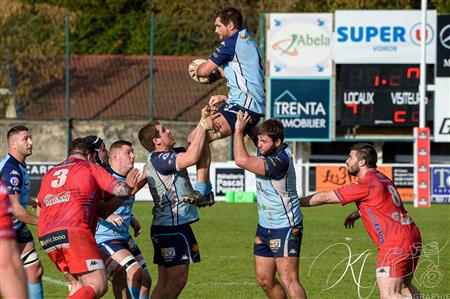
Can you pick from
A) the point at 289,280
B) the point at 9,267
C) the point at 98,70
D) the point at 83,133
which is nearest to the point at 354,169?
the point at 289,280

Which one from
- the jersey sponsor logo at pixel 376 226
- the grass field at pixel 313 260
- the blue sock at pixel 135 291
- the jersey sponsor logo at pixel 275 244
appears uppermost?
the jersey sponsor logo at pixel 376 226

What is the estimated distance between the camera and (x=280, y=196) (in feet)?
37.5

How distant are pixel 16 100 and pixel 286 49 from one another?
38.3 feet

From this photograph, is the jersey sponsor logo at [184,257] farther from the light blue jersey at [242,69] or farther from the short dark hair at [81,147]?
the light blue jersey at [242,69]

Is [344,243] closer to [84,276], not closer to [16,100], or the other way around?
[84,276]

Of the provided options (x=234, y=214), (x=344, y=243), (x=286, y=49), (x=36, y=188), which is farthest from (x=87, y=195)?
(x=286, y=49)

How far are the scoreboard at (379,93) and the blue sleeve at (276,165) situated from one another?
21.1 meters

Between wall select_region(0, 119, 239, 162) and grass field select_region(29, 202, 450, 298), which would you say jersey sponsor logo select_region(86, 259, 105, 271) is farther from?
wall select_region(0, 119, 239, 162)

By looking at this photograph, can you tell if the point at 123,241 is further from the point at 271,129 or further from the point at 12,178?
the point at 271,129

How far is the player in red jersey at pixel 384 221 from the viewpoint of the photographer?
10.9 m

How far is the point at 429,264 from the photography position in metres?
16.9

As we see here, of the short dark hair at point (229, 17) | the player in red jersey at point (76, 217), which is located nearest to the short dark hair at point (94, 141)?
the player in red jersey at point (76, 217)

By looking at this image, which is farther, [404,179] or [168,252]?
[404,179]

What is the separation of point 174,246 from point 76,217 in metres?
1.59
